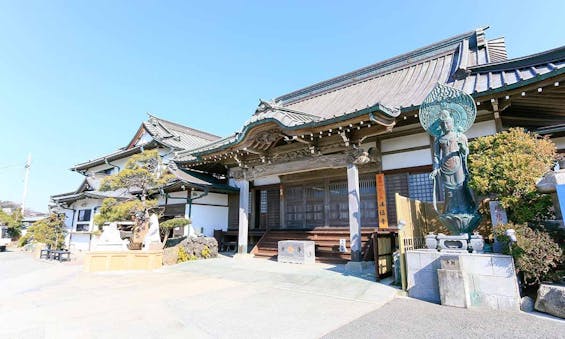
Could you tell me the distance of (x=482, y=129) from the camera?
286 inches

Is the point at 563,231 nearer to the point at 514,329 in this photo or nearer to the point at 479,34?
the point at 514,329

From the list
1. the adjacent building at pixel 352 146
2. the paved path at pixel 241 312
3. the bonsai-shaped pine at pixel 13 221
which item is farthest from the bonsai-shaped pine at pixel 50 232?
the bonsai-shaped pine at pixel 13 221

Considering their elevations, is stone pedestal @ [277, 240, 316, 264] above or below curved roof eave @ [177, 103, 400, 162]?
below

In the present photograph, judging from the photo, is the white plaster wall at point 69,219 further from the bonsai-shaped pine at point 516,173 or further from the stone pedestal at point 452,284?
the bonsai-shaped pine at point 516,173

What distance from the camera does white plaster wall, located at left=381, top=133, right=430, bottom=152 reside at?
8.16 metres

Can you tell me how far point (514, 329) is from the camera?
350 centimetres

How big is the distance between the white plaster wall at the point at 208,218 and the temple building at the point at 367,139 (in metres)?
0.57

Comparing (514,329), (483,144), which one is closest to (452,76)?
(483,144)

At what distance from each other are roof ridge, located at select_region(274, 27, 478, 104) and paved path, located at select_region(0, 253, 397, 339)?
8.38 meters

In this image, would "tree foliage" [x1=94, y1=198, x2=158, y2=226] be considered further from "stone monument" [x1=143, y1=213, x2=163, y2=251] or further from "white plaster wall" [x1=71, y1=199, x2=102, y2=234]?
"white plaster wall" [x1=71, y1=199, x2=102, y2=234]

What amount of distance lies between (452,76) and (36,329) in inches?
461

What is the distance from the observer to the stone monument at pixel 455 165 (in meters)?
5.11

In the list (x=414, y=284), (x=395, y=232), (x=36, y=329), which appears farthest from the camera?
(x=395, y=232)

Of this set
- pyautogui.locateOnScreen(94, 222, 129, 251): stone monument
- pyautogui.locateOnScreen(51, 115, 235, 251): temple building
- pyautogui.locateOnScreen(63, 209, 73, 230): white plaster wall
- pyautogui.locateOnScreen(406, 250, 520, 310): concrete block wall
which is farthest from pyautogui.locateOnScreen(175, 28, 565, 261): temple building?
pyautogui.locateOnScreen(63, 209, 73, 230): white plaster wall
